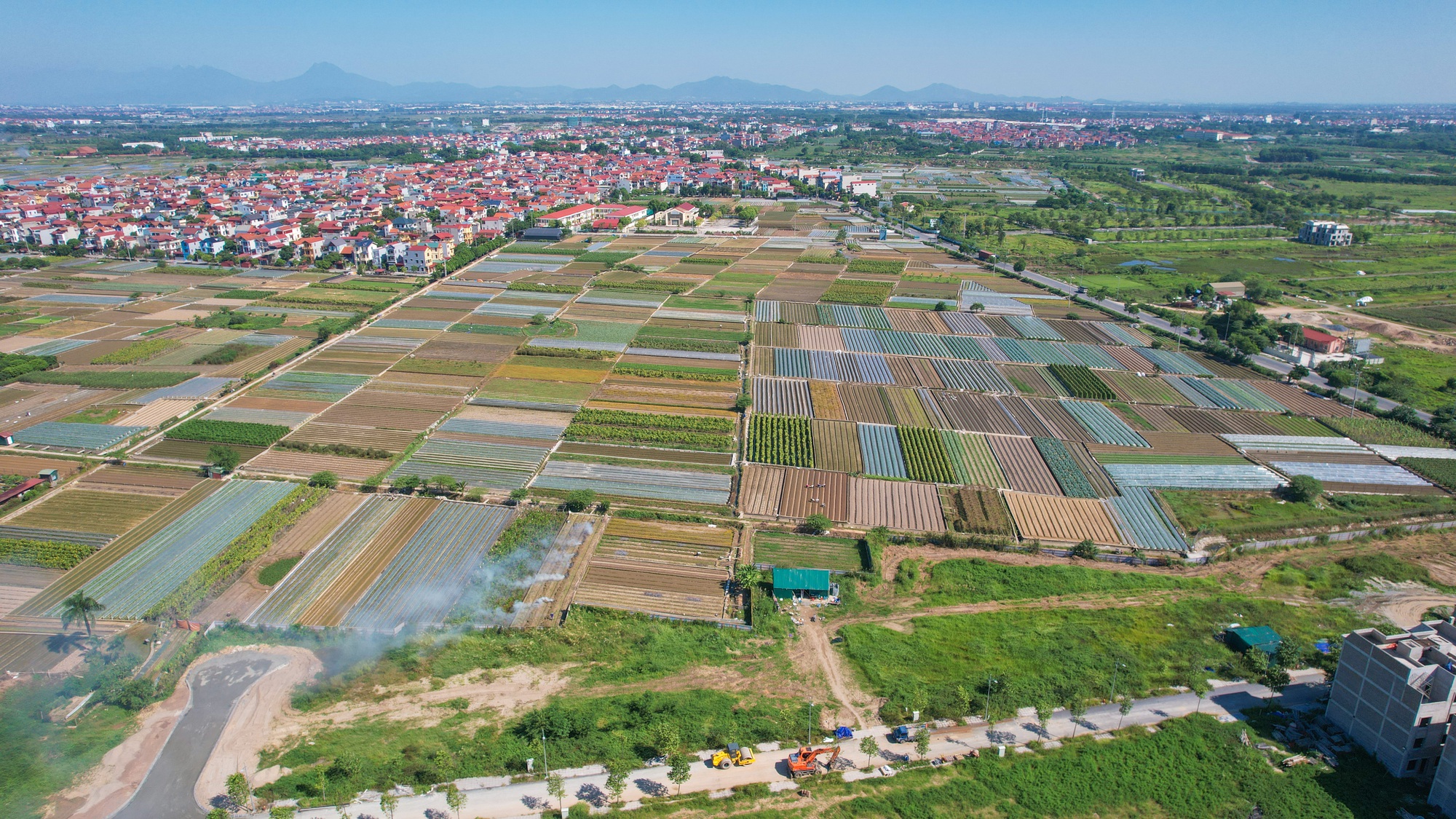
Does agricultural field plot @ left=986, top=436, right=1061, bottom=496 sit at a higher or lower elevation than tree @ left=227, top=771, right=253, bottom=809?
higher

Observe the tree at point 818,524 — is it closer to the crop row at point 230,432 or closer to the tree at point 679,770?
the tree at point 679,770

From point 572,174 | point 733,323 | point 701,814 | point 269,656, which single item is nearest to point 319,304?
point 733,323

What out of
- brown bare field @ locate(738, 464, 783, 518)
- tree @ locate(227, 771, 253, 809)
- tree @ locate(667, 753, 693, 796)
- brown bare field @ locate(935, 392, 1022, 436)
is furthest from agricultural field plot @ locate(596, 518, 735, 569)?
brown bare field @ locate(935, 392, 1022, 436)

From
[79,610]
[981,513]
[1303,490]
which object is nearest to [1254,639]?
[981,513]

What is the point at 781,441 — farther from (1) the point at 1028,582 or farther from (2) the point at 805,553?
(1) the point at 1028,582

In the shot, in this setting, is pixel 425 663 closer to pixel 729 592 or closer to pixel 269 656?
pixel 269 656

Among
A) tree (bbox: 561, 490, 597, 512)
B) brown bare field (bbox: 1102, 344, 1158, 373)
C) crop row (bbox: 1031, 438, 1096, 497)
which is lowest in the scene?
tree (bbox: 561, 490, 597, 512)

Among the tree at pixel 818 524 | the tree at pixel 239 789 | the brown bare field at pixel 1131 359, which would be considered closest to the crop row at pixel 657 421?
the tree at pixel 818 524

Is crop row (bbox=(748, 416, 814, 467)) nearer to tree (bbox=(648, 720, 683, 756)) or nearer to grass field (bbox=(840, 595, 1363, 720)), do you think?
grass field (bbox=(840, 595, 1363, 720))
